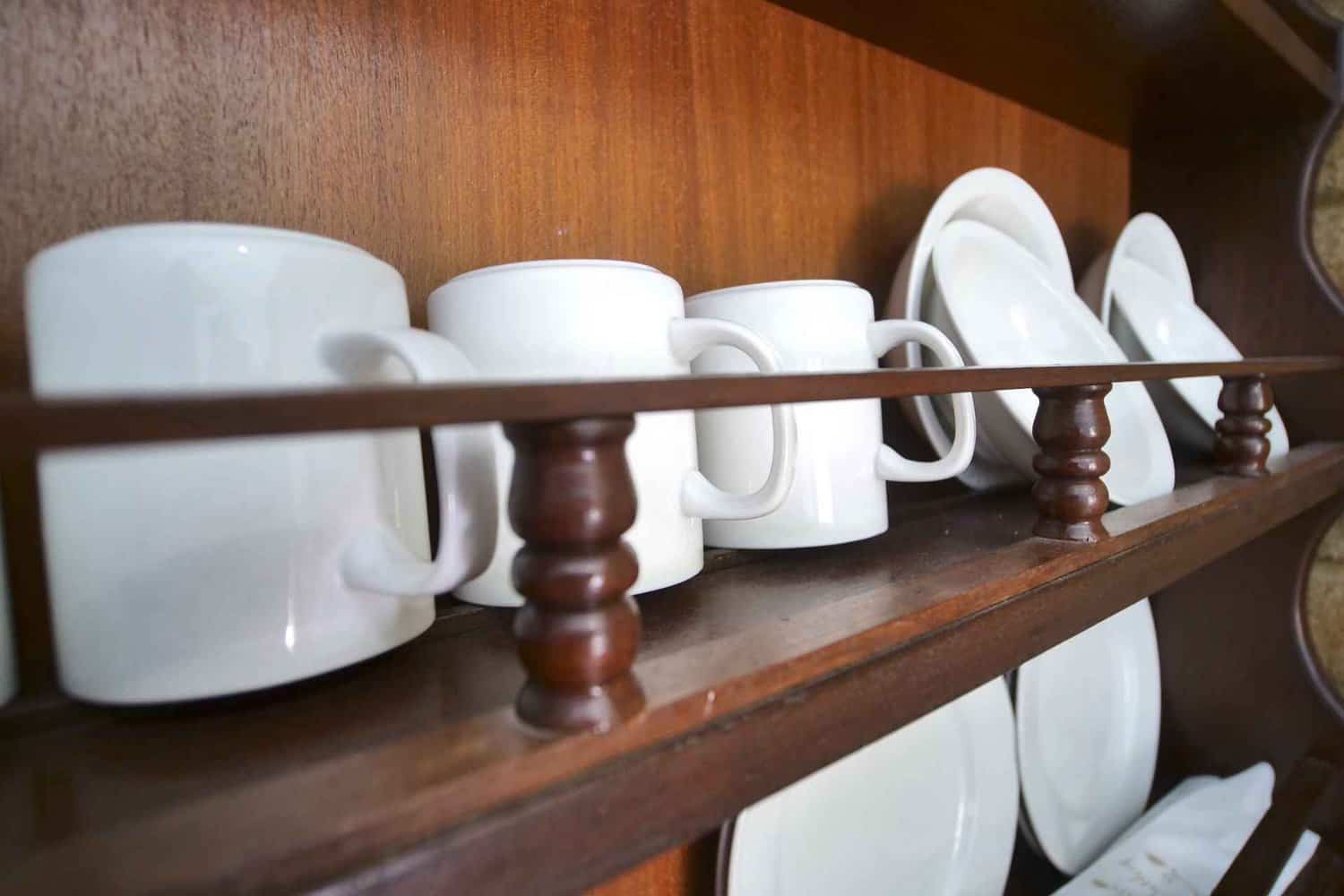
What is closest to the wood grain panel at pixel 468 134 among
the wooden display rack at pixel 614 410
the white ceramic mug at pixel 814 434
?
the wooden display rack at pixel 614 410

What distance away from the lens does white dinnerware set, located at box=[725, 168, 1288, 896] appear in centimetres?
53

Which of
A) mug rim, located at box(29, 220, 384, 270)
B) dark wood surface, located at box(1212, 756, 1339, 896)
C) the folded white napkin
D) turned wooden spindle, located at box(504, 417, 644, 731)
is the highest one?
mug rim, located at box(29, 220, 384, 270)

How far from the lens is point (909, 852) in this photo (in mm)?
591

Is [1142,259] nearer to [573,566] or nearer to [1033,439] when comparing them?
[1033,439]

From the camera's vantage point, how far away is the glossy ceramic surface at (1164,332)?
672 millimetres

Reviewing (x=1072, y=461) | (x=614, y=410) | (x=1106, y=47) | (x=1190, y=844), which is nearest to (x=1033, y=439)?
(x=1072, y=461)

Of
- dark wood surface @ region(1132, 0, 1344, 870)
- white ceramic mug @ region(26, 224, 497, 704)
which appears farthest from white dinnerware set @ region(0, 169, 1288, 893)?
dark wood surface @ region(1132, 0, 1344, 870)

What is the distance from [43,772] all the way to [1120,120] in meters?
1.01

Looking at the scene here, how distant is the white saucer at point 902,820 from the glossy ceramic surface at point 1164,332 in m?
0.30

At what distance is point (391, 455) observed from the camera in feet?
0.90

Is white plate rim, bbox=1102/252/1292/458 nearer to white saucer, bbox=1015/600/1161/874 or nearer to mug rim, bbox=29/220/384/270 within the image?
white saucer, bbox=1015/600/1161/874

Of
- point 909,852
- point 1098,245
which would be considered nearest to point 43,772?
point 909,852

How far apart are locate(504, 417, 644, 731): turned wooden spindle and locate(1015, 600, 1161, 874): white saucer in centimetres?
59

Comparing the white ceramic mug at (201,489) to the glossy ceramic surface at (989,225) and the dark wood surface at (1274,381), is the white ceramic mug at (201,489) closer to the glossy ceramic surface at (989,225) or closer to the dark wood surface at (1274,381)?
the glossy ceramic surface at (989,225)
